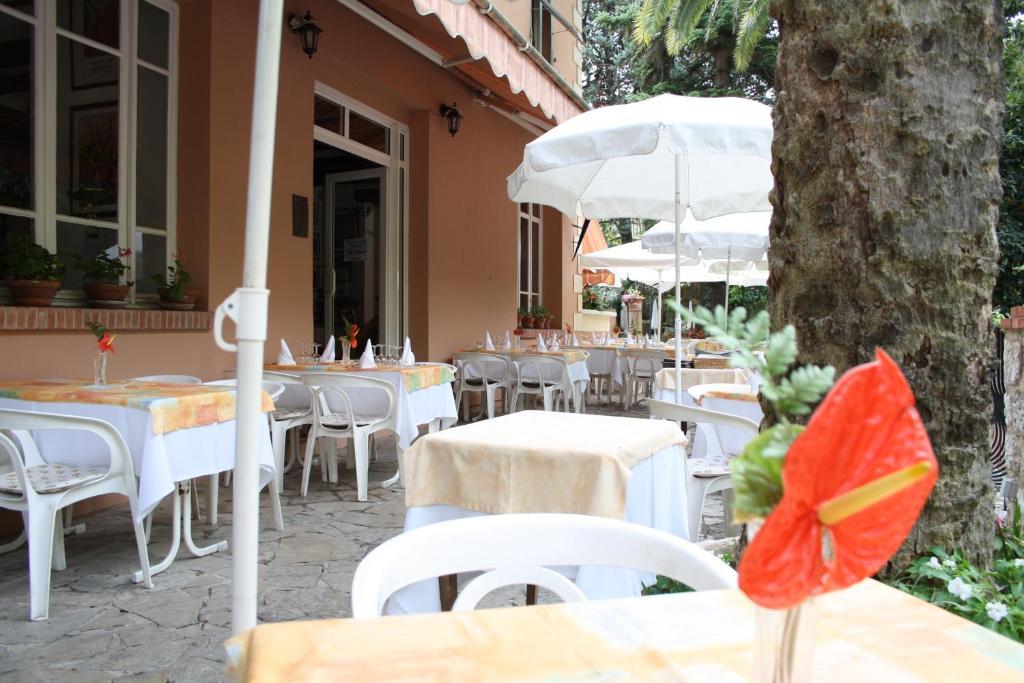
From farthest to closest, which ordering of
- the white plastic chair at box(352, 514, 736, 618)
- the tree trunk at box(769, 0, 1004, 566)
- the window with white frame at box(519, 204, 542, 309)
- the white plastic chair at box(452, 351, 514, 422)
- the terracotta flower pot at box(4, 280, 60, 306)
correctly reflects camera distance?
the window with white frame at box(519, 204, 542, 309) → the white plastic chair at box(452, 351, 514, 422) → the terracotta flower pot at box(4, 280, 60, 306) → the tree trunk at box(769, 0, 1004, 566) → the white plastic chair at box(352, 514, 736, 618)

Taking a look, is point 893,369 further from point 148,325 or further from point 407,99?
point 407,99

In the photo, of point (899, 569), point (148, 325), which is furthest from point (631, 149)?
point (148, 325)

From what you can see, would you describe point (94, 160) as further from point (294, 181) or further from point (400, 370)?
point (400, 370)

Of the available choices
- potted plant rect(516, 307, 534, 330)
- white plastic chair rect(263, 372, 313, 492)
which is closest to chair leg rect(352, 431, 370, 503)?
white plastic chair rect(263, 372, 313, 492)

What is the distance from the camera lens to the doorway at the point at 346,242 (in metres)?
9.17

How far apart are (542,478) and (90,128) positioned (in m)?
4.03

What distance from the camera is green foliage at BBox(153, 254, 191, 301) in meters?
4.87

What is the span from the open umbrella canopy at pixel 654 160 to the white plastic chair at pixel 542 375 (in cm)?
263

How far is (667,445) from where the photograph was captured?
265 cm

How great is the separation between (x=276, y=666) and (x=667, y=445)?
202 cm

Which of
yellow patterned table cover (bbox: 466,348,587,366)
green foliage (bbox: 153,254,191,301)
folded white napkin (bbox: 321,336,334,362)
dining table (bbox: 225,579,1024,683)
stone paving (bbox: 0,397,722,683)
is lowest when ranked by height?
stone paving (bbox: 0,397,722,683)

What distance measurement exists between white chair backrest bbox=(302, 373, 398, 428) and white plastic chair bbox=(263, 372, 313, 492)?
0.11 m

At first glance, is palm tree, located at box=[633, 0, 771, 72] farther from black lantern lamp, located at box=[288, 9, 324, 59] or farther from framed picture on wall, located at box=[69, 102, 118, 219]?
framed picture on wall, located at box=[69, 102, 118, 219]

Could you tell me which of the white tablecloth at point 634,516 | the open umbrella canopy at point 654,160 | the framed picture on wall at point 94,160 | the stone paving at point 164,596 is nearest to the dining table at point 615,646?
the white tablecloth at point 634,516
